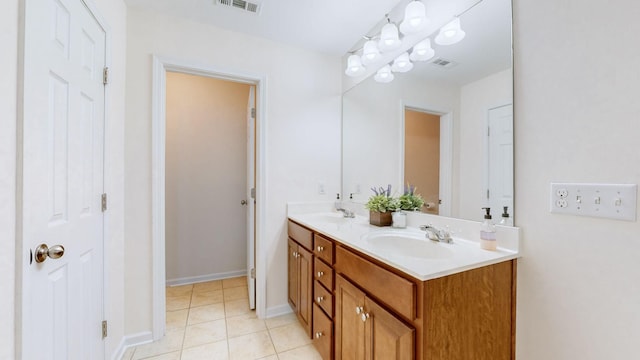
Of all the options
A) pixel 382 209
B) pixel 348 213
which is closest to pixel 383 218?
pixel 382 209

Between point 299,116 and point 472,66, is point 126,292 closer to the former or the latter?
point 299,116

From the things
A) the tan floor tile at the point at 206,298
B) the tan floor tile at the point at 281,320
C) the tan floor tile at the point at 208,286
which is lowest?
the tan floor tile at the point at 281,320

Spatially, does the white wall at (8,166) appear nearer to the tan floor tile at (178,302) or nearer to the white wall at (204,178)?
the tan floor tile at (178,302)

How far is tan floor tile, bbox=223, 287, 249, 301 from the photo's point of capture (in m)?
2.43

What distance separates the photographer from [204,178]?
9.32ft

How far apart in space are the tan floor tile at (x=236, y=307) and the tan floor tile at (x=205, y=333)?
0.13 m

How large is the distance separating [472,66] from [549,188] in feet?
2.36

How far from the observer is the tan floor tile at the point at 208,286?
2611 mm

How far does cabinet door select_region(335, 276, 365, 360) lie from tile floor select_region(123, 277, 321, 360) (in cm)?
44

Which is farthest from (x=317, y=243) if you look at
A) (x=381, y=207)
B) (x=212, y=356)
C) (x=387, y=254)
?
(x=212, y=356)

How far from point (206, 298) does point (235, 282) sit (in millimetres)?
427

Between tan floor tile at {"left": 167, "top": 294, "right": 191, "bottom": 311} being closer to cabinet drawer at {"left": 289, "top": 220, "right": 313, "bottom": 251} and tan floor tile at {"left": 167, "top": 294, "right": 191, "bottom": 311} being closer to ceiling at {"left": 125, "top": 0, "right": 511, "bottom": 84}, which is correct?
cabinet drawer at {"left": 289, "top": 220, "right": 313, "bottom": 251}

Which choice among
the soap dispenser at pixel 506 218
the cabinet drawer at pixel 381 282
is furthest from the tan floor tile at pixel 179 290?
the soap dispenser at pixel 506 218

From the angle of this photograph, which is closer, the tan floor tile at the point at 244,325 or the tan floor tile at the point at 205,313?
the tan floor tile at the point at 244,325
